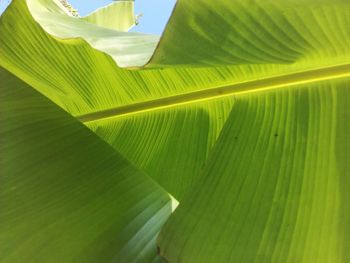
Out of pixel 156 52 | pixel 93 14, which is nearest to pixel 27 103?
pixel 156 52

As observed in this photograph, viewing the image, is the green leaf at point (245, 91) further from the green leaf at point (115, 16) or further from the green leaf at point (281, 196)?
the green leaf at point (115, 16)

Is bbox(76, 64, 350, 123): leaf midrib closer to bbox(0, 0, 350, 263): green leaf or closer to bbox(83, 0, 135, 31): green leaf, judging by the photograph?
bbox(0, 0, 350, 263): green leaf

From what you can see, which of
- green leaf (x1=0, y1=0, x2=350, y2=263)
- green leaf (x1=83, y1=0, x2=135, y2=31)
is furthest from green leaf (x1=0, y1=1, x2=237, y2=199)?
green leaf (x1=83, y1=0, x2=135, y2=31)

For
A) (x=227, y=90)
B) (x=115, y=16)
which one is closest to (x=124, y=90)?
(x=227, y=90)

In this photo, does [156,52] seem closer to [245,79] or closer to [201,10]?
[201,10]

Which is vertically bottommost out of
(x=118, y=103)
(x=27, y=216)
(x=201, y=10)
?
(x=27, y=216)

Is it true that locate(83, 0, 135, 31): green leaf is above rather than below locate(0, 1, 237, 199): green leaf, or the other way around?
above
